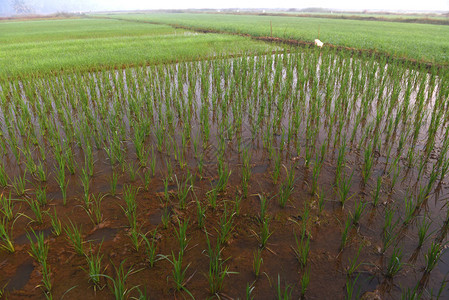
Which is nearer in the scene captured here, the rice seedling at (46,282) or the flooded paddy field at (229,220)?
the rice seedling at (46,282)

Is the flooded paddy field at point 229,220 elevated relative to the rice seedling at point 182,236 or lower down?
lower down

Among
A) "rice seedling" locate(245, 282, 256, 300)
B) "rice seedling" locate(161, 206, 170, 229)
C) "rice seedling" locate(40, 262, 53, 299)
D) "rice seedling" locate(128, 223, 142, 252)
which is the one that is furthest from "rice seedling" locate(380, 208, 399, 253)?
"rice seedling" locate(40, 262, 53, 299)

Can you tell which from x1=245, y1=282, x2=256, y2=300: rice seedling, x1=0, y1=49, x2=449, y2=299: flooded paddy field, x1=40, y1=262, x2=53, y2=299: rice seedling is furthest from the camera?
x1=0, y1=49, x2=449, y2=299: flooded paddy field

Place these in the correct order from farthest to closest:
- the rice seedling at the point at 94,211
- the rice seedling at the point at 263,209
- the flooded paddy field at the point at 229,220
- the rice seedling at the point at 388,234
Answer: the rice seedling at the point at 94,211 < the rice seedling at the point at 263,209 < the rice seedling at the point at 388,234 < the flooded paddy field at the point at 229,220

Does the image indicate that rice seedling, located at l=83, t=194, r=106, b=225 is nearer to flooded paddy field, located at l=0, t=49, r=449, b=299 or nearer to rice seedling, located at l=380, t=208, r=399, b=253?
flooded paddy field, located at l=0, t=49, r=449, b=299

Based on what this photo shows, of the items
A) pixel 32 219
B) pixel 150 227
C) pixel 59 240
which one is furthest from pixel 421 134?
pixel 32 219

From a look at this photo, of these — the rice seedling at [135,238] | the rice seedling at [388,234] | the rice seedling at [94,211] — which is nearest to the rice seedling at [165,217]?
the rice seedling at [135,238]

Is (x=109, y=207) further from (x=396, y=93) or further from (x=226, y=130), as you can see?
(x=396, y=93)

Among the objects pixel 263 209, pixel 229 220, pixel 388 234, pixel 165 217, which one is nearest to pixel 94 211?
pixel 165 217

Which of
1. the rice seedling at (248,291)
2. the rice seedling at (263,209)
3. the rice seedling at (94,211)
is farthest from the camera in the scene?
the rice seedling at (94,211)

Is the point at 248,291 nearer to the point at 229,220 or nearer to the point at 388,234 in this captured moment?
the point at 229,220

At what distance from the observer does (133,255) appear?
2.14 meters

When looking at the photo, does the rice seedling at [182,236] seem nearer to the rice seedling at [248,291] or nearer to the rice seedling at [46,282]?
the rice seedling at [248,291]

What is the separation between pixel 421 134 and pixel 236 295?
3.85 meters
